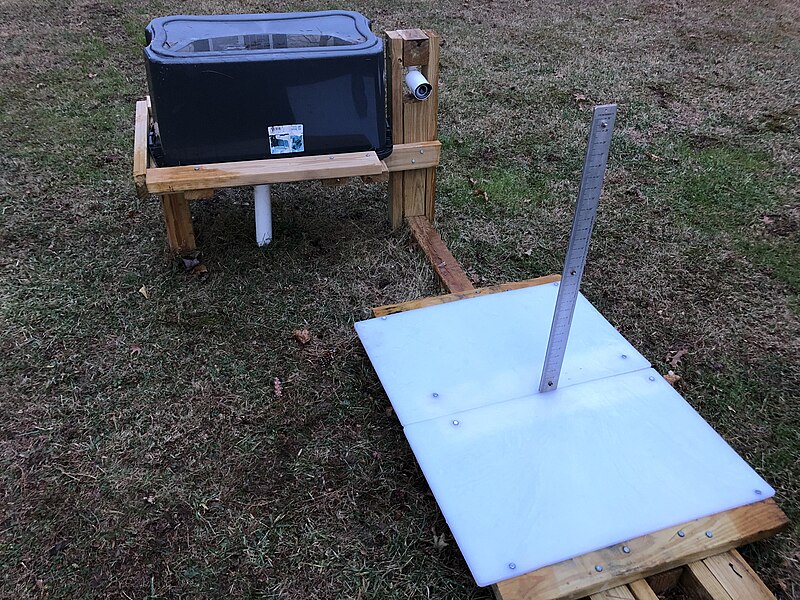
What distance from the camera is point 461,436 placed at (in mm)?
2025

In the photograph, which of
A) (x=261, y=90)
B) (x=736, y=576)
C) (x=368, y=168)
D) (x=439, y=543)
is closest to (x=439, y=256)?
(x=368, y=168)

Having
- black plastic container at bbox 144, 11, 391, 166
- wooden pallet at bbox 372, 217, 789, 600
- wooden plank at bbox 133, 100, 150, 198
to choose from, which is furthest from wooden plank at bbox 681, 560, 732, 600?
wooden plank at bbox 133, 100, 150, 198

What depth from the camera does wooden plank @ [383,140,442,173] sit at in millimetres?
2920

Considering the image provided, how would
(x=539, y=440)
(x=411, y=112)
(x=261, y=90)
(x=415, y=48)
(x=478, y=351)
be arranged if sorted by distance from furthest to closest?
(x=411, y=112)
(x=415, y=48)
(x=261, y=90)
(x=478, y=351)
(x=539, y=440)

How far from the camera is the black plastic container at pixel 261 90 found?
244cm

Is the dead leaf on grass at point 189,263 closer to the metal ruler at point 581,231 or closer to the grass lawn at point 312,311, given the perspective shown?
the grass lawn at point 312,311

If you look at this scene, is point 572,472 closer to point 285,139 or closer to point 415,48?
point 285,139

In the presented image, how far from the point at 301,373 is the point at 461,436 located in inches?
28.1

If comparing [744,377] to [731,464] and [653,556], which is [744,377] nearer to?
[731,464]

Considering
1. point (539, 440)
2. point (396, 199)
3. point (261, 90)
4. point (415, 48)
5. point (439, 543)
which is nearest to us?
point (439, 543)

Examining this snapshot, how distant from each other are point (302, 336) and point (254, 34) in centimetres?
123

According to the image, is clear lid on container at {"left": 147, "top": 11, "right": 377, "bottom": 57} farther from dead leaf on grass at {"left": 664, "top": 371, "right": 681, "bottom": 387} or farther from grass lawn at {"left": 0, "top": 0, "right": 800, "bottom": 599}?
dead leaf on grass at {"left": 664, "top": 371, "right": 681, "bottom": 387}

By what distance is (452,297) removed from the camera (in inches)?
104

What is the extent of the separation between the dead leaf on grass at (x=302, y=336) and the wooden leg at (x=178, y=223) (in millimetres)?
737
